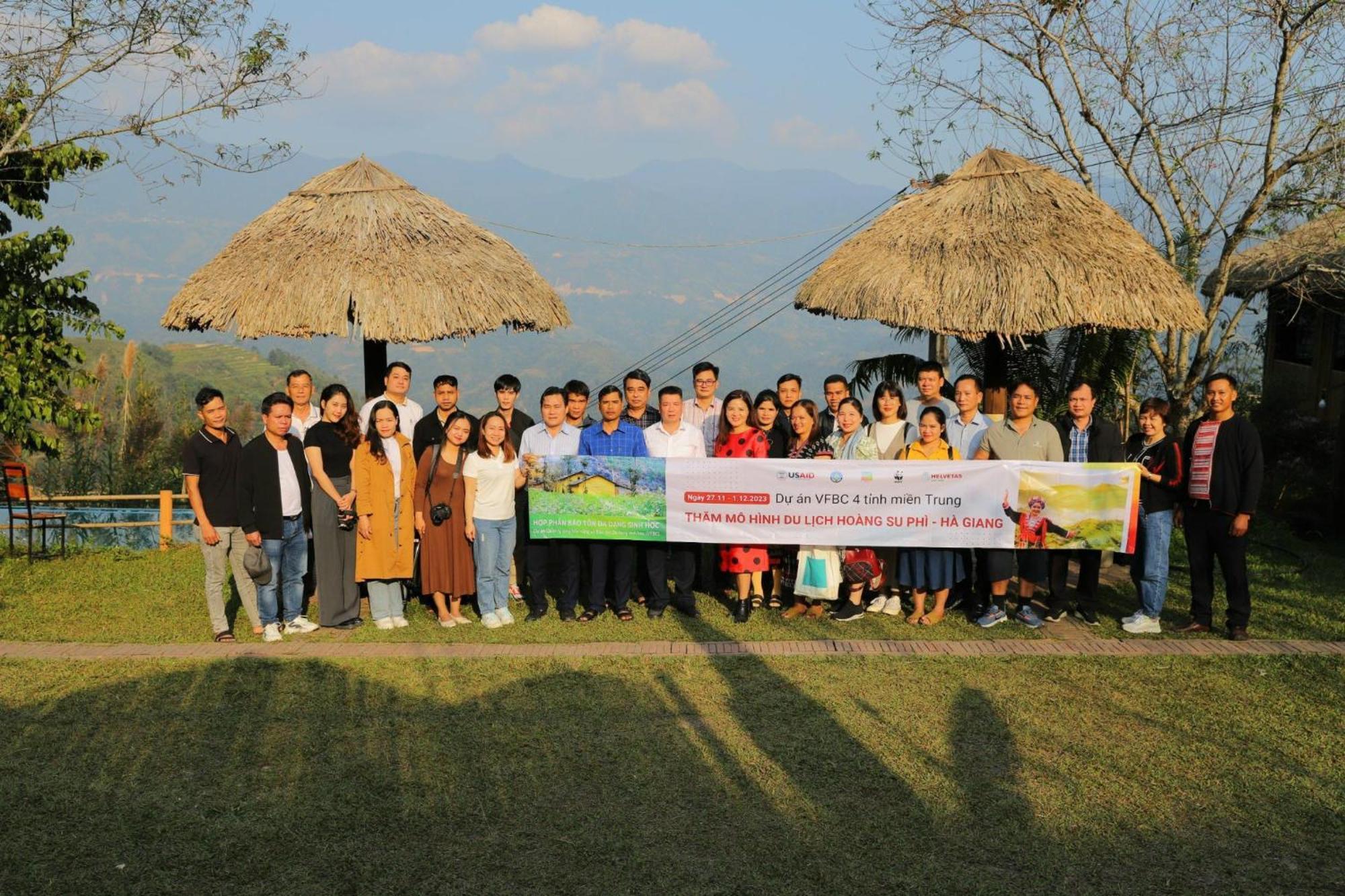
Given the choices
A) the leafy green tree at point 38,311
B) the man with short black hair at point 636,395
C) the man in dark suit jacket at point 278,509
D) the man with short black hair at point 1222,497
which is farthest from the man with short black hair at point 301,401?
the man with short black hair at point 1222,497

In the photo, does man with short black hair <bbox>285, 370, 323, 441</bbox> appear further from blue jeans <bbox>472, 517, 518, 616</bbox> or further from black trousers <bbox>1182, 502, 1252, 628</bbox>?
black trousers <bbox>1182, 502, 1252, 628</bbox>

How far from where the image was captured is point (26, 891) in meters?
4.55

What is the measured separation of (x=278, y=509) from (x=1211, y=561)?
658cm

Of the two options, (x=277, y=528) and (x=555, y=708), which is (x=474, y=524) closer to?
(x=277, y=528)

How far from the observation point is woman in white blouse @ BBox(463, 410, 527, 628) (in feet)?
28.1

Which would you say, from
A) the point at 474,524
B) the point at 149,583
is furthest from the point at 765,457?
the point at 149,583

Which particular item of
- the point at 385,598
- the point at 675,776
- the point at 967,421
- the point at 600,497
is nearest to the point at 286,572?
the point at 385,598

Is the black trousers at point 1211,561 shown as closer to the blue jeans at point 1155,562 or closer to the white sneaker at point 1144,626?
the blue jeans at point 1155,562

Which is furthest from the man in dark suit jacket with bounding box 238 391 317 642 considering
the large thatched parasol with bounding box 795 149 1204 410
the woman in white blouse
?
the large thatched parasol with bounding box 795 149 1204 410

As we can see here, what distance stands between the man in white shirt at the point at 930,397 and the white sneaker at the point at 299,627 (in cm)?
482

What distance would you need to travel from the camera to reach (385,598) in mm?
8734

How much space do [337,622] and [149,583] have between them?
3.09m

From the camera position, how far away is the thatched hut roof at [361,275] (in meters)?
10.1

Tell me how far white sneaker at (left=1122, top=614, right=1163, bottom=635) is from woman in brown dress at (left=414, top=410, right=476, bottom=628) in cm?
481
